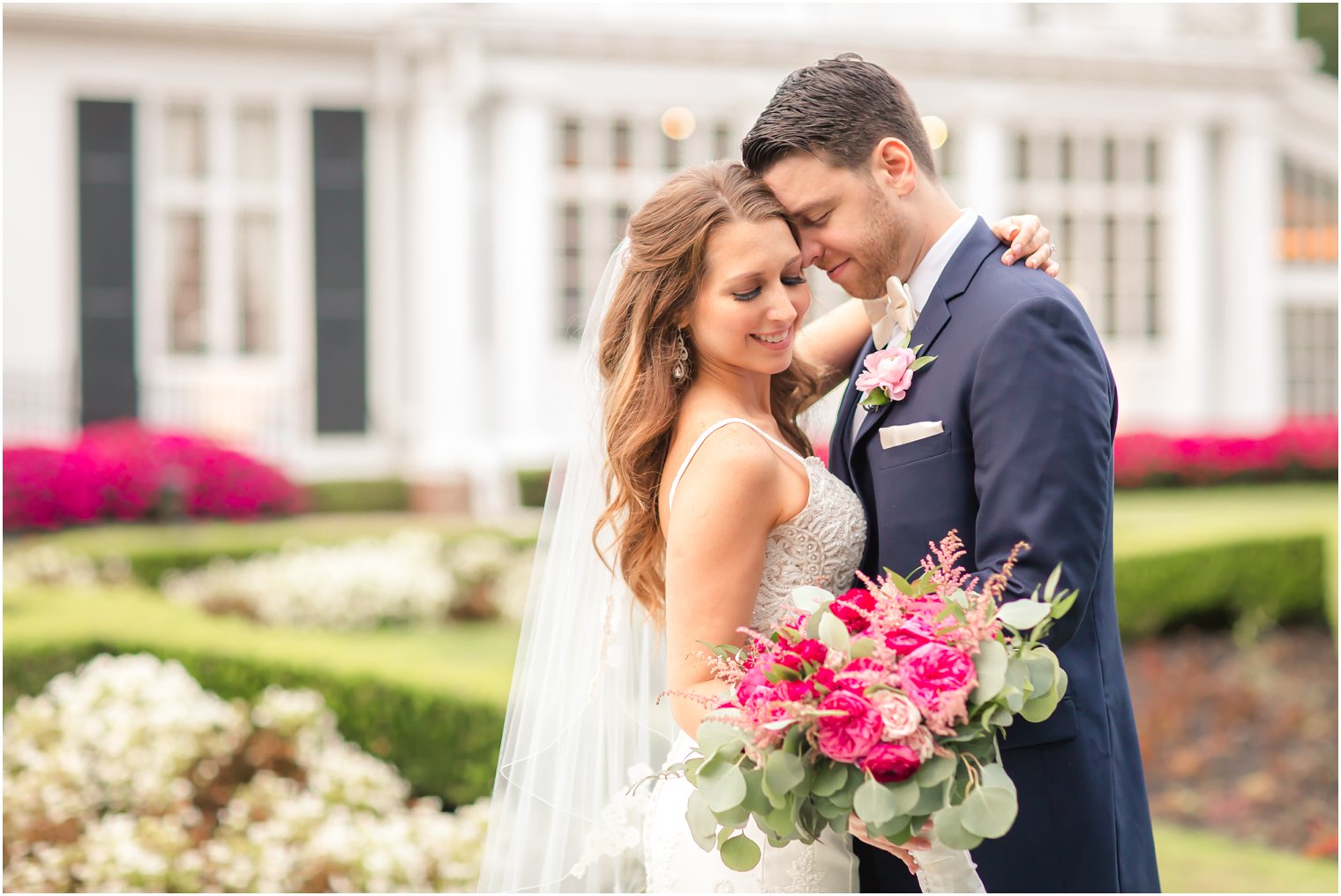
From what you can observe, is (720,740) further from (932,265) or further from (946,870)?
(932,265)

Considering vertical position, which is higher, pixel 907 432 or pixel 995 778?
pixel 907 432

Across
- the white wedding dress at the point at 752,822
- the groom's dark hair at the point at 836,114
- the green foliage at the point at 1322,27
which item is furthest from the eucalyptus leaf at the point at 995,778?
the green foliage at the point at 1322,27

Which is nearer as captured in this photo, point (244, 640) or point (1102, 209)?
point (244, 640)

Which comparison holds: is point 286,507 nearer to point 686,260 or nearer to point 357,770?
point 357,770

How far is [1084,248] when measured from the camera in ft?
49.7

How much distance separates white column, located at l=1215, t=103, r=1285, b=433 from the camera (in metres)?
15.3

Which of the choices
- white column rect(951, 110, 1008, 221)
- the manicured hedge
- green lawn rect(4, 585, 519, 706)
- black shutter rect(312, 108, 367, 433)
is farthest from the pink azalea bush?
white column rect(951, 110, 1008, 221)

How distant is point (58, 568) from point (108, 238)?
5.69m

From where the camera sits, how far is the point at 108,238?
13.5m

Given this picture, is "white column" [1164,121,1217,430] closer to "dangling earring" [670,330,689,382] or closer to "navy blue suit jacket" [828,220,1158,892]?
"navy blue suit jacket" [828,220,1158,892]

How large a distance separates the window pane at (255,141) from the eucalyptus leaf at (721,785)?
521 inches

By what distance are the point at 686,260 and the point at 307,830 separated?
2969 millimetres

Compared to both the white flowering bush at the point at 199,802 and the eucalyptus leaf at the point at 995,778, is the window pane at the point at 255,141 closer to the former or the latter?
the white flowering bush at the point at 199,802

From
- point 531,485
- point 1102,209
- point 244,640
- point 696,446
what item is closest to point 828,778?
point 696,446
